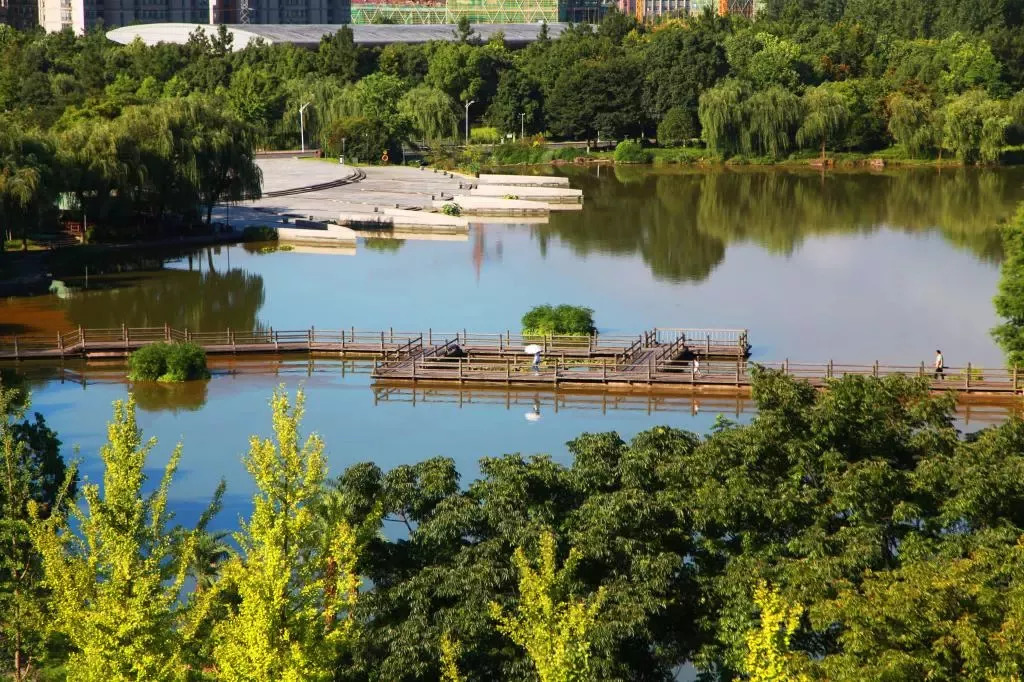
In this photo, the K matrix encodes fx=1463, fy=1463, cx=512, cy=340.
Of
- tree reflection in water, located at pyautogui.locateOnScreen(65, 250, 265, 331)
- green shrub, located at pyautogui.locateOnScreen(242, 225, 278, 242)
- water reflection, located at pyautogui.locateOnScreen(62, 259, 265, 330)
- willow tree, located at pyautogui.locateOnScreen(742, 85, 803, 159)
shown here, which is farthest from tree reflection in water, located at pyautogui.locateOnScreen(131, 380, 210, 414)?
willow tree, located at pyautogui.locateOnScreen(742, 85, 803, 159)

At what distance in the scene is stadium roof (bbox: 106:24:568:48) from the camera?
327 ft

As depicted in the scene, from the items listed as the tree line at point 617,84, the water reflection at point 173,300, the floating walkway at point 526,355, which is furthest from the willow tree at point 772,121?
the floating walkway at point 526,355

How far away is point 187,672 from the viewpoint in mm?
12969

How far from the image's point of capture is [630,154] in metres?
77.8

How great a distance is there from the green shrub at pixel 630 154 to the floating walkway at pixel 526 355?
142ft

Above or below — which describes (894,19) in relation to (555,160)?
above

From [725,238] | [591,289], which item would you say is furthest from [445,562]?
[725,238]

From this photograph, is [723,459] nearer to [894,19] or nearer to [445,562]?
[445,562]

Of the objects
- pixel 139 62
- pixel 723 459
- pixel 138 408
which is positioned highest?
pixel 139 62

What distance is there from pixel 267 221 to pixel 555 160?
89.0ft

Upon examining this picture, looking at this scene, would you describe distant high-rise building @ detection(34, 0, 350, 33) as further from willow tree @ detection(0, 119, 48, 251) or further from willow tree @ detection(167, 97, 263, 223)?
willow tree @ detection(0, 119, 48, 251)

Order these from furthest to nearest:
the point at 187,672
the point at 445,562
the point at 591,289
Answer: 1. the point at 591,289
2. the point at 445,562
3. the point at 187,672

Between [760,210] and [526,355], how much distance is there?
2888cm

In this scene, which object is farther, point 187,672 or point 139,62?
point 139,62
